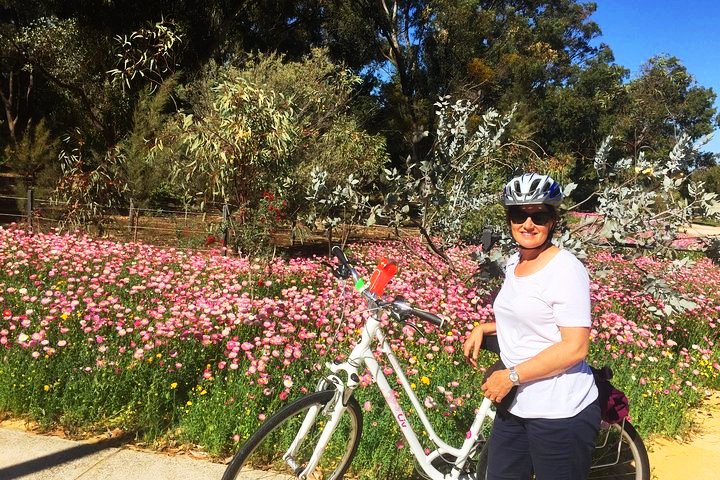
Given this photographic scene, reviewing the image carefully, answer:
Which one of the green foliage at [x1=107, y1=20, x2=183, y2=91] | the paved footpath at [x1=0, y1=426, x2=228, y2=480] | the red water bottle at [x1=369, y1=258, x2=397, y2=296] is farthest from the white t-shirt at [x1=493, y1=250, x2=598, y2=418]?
the green foliage at [x1=107, y1=20, x2=183, y2=91]

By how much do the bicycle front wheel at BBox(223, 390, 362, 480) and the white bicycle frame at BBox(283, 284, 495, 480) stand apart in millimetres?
25

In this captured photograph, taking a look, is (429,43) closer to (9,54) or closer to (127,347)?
(9,54)

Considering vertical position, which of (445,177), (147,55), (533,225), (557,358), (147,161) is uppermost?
(147,55)

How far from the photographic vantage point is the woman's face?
1909mm

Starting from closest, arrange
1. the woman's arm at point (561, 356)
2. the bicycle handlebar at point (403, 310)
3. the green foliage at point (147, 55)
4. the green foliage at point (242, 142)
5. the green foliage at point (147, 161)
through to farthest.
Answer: the woman's arm at point (561, 356), the bicycle handlebar at point (403, 310), the green foliage at point (242, 142), the green foliage at point (147, 161), the green foliage at point (147, 55)

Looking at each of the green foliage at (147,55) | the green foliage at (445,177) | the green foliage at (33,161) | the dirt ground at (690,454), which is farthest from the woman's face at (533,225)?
the green foliage at (33,161)

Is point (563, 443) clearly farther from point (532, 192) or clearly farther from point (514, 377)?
point (532, 192)

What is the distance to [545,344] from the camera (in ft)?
6.15

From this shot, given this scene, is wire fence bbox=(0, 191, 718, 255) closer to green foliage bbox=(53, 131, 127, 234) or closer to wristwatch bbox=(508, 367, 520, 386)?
green foliage bbox=(53, 131, 127, 234)

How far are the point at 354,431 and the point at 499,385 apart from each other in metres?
1.08

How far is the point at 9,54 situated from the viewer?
1756 cm

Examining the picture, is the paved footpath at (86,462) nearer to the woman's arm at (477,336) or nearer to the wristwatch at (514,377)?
the woman's arm at (477,336)

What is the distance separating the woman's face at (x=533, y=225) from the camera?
1909 mm

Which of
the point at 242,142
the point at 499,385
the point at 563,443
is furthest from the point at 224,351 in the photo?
the point at 242,142
